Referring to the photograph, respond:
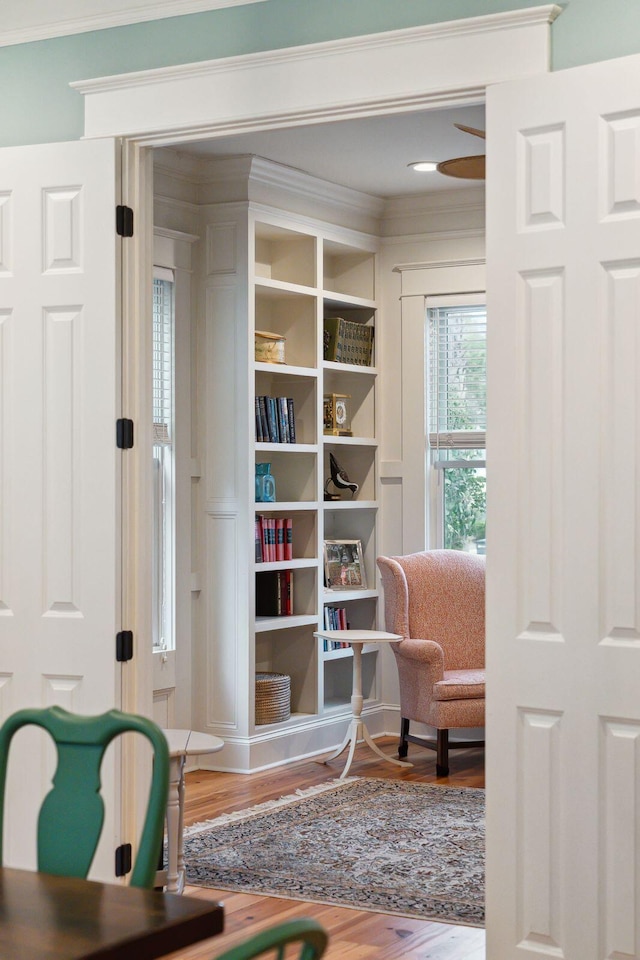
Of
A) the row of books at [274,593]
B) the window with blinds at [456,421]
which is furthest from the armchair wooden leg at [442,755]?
the window with blinds at [456,421]

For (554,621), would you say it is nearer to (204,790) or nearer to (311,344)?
(204,790)

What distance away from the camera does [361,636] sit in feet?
19.9

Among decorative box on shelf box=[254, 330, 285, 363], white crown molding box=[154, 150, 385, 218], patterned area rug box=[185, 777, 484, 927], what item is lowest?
patterned area rug box=[185, 777, 484, 927]

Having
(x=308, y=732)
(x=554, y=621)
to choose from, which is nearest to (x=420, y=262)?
(x=308, y=732)

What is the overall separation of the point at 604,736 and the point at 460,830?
7.41 ft

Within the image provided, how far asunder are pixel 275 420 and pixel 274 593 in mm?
906

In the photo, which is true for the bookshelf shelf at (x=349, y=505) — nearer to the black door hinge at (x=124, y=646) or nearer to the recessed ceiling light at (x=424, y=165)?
the recessed ceiling light at (x=424, y=165)

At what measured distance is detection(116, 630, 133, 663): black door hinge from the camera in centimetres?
354

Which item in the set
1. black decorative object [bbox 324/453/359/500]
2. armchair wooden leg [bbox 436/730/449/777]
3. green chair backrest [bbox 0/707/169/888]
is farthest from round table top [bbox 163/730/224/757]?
black decorative object [bbox 324/453/359/500]

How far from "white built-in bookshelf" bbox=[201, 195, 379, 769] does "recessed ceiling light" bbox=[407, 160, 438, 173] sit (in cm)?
63

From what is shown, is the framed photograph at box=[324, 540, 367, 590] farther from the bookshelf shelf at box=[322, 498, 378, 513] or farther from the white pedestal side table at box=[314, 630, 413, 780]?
the white pedestal side table at box=[314, 630, 413, 780]

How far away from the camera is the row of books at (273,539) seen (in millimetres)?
6160

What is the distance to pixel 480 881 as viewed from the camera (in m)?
4.28

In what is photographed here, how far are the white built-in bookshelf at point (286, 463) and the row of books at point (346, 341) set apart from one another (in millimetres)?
70
